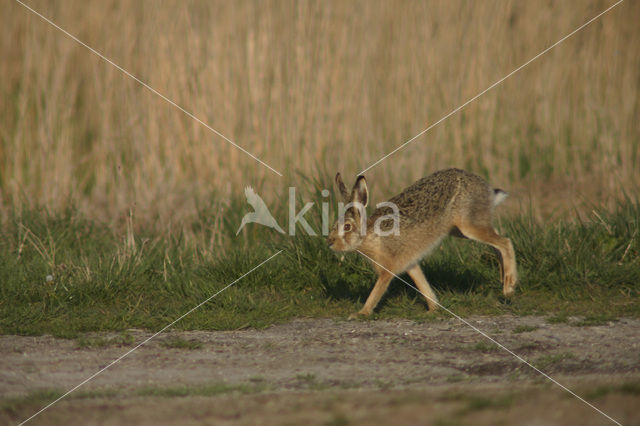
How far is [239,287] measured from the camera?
22.5 feet

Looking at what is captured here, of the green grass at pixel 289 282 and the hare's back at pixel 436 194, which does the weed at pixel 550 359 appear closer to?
the green grass at pixel 289 282

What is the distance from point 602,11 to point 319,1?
3.83 meters

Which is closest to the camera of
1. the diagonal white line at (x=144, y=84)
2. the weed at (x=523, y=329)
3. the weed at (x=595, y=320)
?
the weed at (x=523, y=329)

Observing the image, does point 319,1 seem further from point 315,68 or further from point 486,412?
point 486,412

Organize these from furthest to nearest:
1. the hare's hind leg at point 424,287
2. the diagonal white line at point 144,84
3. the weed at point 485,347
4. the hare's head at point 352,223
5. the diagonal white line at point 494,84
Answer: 1. the diagonal white line at point 494,84
2. the diagonal white line at point 144,84
3. the hare's hind leg at point 424,287
4. the hare's head at point 352,223
5. the weed at point 485,347

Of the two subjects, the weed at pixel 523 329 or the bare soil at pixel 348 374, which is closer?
the bare soil at pixel 348 374

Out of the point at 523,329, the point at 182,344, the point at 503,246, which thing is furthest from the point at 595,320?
the point at 182,344

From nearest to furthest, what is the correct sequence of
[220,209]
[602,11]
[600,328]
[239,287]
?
1. [600,328]
2. [239,287]
3. [220,209]
4. [602,11]

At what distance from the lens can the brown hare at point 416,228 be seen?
20.5 feet

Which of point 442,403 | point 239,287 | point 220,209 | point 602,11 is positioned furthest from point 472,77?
point 442,403

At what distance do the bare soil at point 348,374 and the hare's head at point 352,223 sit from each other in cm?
60

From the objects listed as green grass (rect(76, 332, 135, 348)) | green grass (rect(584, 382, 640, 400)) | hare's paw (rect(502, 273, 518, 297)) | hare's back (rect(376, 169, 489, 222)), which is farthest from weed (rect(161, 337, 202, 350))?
green grass (rect(584, 382, 640, 400))

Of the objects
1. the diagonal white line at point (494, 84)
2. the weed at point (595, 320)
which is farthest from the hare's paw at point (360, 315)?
the diagonal white line at point (494, 84)

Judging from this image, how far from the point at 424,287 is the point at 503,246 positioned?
2.25 feet
